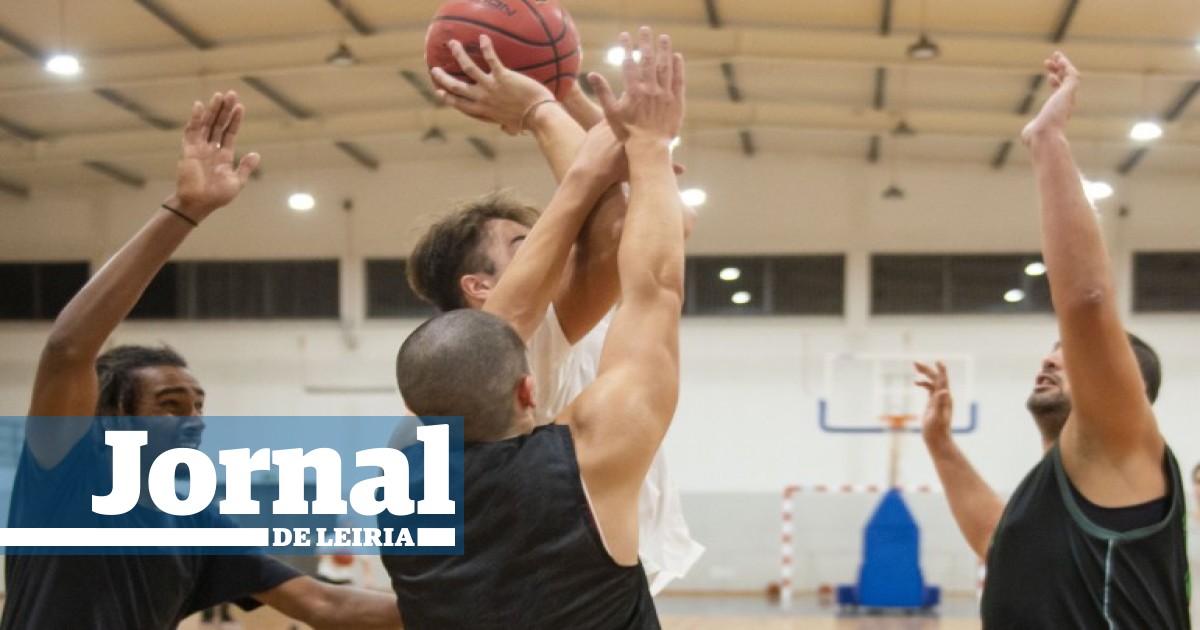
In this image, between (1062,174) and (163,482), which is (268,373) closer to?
(163,482)

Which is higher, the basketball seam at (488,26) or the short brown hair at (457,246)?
the basketball seam at (488,26)

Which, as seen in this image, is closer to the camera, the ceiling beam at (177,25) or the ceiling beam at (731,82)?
the ceiling beam at (177,25)

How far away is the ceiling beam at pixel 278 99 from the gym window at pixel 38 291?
4.46 m

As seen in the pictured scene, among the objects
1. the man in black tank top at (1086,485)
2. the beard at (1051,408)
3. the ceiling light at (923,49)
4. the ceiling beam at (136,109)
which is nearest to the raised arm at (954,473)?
the beard at (1051,408)

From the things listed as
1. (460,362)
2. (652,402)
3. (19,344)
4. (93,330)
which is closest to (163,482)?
(93,330)

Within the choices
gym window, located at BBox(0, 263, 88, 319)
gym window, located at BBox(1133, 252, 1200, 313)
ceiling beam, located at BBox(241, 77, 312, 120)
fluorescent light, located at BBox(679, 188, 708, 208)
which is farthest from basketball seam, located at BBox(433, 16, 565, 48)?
gym window, located at BBox(0, 263, 88, 319)

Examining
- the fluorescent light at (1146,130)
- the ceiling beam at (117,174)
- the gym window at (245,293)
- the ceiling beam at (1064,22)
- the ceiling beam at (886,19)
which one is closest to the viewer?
the ceiling beam at (1064,22)

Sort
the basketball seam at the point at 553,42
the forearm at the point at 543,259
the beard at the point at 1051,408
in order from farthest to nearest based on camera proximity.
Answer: the beard at the point at 1051,408 → the basketball seam at the point at 553,42 → the forearm at the point at 543,259

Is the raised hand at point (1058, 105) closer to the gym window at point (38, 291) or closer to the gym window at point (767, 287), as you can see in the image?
the gym window at point (767, 287)

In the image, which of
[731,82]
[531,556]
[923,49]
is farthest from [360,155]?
[531,556]

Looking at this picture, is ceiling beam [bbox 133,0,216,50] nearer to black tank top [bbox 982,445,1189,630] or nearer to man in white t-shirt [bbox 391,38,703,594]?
man in white t-shirt [bbox 391,38,703,594]

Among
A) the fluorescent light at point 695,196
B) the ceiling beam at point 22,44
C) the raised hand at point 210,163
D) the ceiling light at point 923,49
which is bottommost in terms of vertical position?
the raised hand at point 210,163

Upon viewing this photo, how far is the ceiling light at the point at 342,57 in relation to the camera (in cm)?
1213

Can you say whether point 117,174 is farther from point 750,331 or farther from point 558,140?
point 558,140
